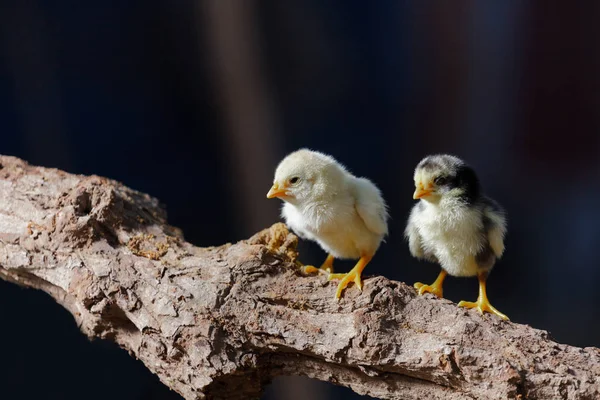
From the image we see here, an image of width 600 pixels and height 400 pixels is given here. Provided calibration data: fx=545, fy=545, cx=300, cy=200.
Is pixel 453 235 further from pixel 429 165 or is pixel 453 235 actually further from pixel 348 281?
pixel 348 281

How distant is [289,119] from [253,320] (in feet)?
4.53

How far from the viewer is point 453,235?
1.50m

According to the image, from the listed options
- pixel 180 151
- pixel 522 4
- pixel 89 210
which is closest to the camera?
pixel 89 210

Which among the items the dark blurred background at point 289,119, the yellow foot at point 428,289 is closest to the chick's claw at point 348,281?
the yellow foot at point 428,289

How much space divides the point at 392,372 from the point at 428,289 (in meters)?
0.28

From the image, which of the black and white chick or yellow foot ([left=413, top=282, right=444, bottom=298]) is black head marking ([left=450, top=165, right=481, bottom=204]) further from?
yellow foot ([left=413, top=282, right=444, bottom=298])

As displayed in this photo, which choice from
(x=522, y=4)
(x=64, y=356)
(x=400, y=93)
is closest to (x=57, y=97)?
(x=64, y=356)

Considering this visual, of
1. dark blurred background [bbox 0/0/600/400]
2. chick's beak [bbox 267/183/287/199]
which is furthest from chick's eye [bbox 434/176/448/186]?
dark blurred background [bbox 0/0/600/400]

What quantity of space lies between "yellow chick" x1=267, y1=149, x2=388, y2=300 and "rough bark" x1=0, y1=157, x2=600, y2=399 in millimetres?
118

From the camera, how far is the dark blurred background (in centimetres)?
235

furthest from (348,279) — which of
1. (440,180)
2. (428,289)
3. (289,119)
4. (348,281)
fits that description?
(289,119)

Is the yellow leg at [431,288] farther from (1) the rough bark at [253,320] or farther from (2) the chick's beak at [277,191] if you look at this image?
(2) the chick's beak at [277,191]

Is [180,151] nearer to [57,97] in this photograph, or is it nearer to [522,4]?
[57,97]

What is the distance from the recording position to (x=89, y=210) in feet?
5.55
